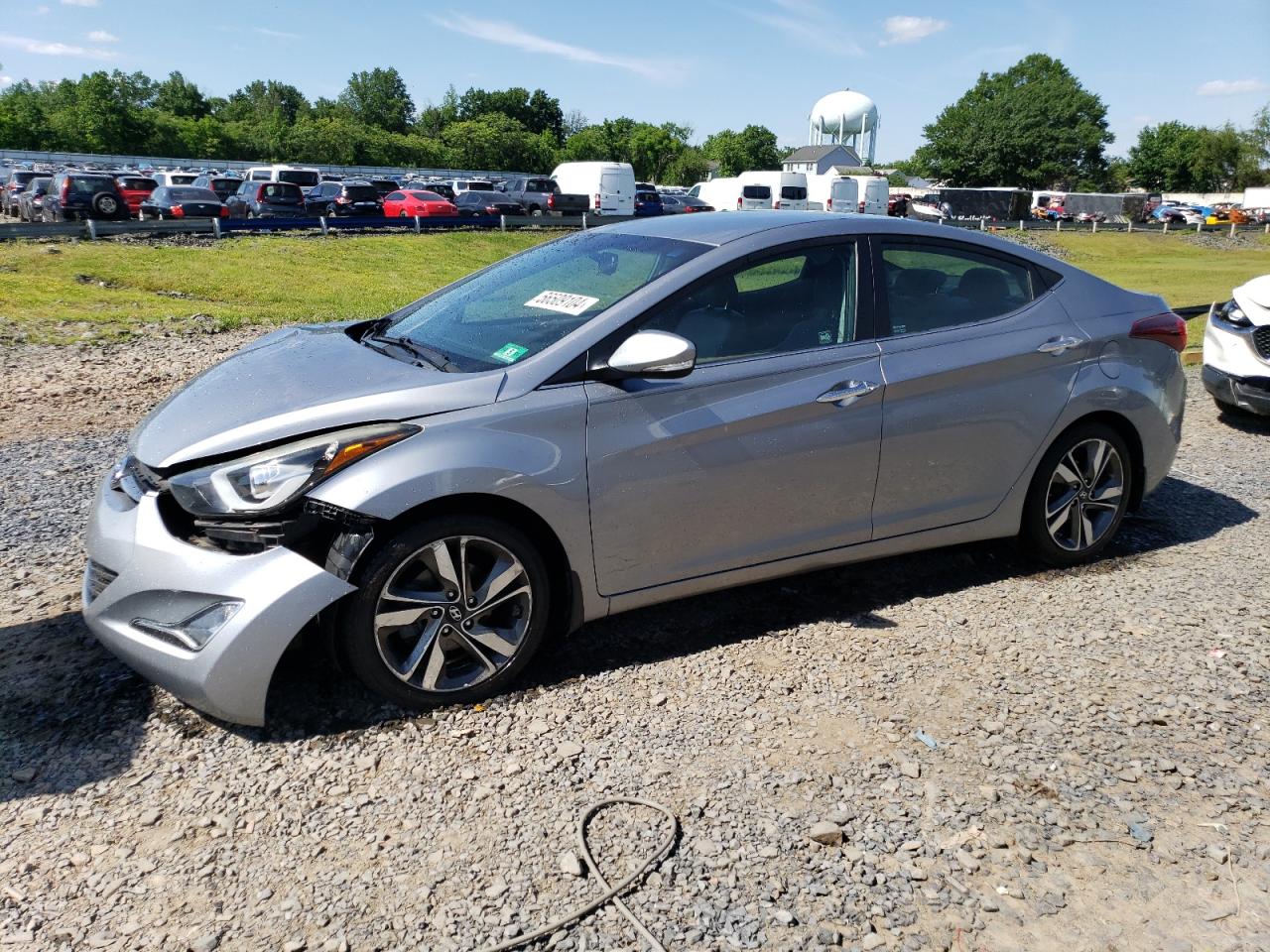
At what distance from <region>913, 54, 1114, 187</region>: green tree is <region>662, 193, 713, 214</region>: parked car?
214 ft

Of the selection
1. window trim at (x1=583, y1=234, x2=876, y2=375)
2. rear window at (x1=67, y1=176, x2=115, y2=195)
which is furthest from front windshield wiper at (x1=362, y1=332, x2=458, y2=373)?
A: rear window at (x1=67, y1=176, x2=115, y2=195)

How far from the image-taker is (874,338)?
417 cm

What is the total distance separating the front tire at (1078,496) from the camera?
4.68 meters

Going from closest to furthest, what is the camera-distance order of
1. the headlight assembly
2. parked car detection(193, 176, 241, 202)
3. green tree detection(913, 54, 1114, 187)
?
the headlight assembly < parked car detection(193, 176, 241, 202) < green tree detection(913, 54, 1114, 187)

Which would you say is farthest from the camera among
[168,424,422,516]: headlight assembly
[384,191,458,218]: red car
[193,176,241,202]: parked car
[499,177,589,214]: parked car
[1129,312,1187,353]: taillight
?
[499,177,589,214]: parked car

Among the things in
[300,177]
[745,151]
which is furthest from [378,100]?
[300,177]

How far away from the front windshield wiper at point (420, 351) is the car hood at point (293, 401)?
3.6 inches

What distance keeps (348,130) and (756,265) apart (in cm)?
9914

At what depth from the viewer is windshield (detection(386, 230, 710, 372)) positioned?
148 inches

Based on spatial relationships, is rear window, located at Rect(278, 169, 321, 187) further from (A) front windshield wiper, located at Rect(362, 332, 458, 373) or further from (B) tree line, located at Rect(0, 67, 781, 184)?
(B) tree line, located at Rect(0, 67, 781, 184)

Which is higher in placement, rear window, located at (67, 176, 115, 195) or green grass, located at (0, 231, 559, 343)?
rear window, located at (67, 176, 115, 195)

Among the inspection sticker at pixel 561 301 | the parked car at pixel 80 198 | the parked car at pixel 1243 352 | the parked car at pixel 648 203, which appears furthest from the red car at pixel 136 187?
the inspection sticker at pixel 561 301

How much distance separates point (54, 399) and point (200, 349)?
2658 millimetres

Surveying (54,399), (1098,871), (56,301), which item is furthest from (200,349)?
(1098,871)
